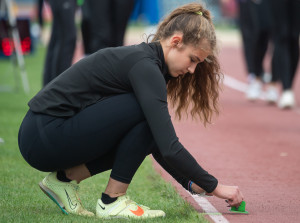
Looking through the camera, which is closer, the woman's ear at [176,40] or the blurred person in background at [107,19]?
the woman's ear at [176,40]

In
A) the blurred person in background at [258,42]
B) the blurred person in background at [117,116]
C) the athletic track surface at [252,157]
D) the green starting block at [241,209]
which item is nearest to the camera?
the blurred person in background at [117,116]

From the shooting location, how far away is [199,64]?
486 cm

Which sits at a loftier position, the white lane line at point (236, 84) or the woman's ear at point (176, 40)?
the woman's ear at point (176, 40)

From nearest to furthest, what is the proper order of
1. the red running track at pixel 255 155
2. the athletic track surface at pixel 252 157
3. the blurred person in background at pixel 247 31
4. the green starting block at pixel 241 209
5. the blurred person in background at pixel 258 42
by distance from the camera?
the green starting block at pixel 241 209, the athletic track surface at pixel 252 157, the red running track at pixel 255 155, the blurred person in background at pixel 258 42, the blurred person in background at pixel 247 31

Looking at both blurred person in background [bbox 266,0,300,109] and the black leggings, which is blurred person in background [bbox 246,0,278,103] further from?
the black leggings

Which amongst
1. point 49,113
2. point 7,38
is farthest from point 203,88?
point 7,38

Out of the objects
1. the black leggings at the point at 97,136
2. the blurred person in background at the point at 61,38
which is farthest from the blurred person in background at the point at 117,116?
the blurred person in background at the point at 61,38

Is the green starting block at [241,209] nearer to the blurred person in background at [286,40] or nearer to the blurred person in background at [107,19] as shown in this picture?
the blurred person in background at [107,19]

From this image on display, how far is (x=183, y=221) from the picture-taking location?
4.51 metres

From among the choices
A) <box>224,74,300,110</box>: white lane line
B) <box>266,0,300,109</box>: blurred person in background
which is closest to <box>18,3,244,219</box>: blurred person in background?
<box>266,0,300,109</box>: blurred person in background

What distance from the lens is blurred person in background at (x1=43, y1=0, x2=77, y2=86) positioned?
8.98 m

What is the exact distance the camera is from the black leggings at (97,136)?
14.6 ft

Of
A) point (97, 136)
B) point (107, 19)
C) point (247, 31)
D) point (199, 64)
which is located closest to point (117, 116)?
point (97, 136)

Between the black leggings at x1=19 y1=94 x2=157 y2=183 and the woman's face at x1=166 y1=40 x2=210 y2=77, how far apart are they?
0.31 metres
